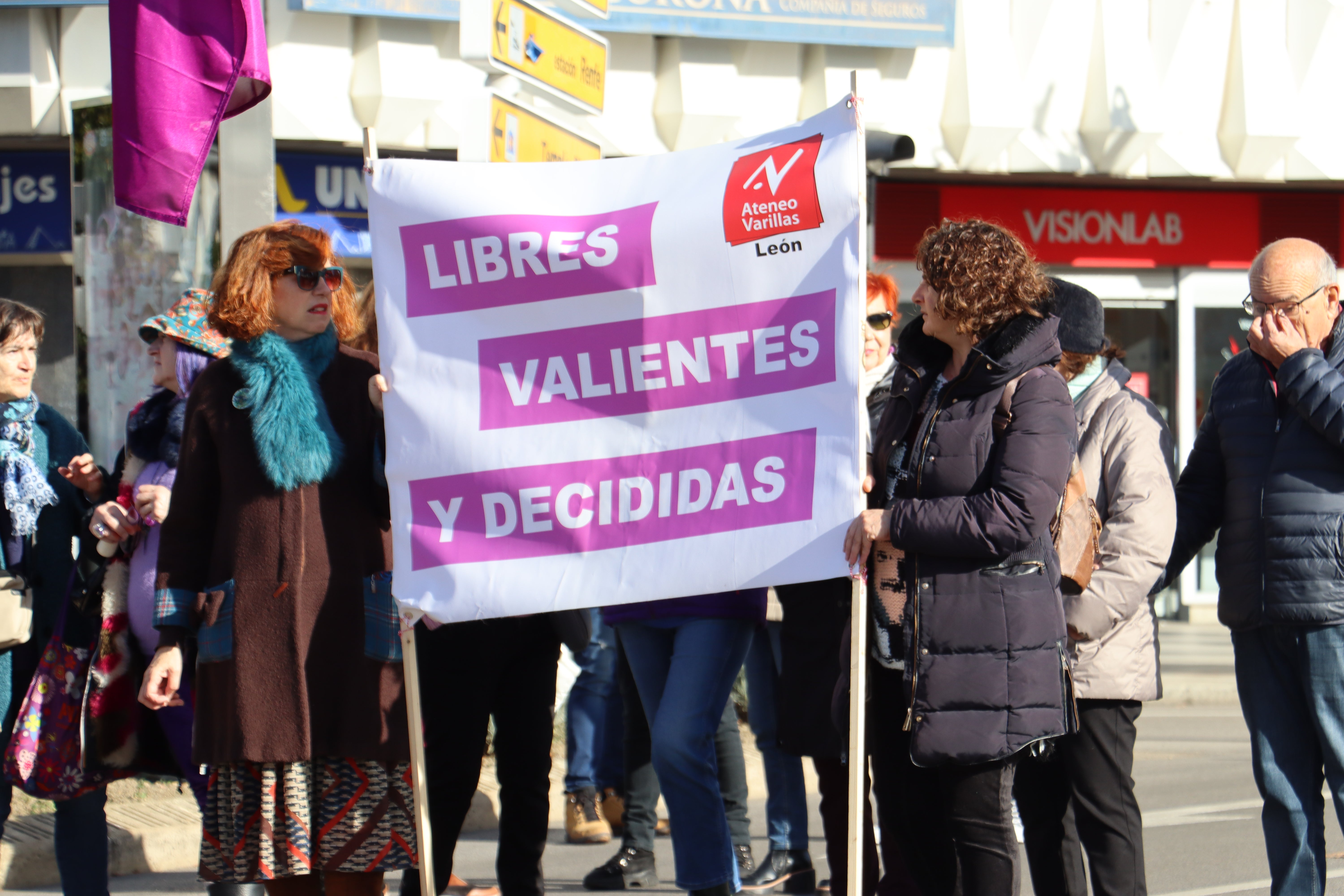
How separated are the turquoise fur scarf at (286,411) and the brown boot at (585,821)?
2923 mm

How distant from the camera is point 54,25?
9781mm

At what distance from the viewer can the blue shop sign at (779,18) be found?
10086mm

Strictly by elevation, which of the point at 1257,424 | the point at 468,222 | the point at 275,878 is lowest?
the point at 275,878

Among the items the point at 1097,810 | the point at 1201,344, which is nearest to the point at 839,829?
the point at 1097,810

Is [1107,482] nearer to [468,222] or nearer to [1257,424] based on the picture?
[1257,424]

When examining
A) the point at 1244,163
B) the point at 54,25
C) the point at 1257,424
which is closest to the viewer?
the point at 1257,424

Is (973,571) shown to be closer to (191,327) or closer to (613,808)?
(191,327)

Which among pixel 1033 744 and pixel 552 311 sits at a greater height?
pixel 552 311

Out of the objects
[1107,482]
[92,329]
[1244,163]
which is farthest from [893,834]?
[1244,163]

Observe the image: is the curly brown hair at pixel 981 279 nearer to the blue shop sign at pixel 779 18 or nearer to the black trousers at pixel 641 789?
the black trousers at pixel 641 789

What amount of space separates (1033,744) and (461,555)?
1.49 meters

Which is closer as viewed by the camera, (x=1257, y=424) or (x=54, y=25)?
(x=1257, y=424)

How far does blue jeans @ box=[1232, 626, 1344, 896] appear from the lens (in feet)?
13.0

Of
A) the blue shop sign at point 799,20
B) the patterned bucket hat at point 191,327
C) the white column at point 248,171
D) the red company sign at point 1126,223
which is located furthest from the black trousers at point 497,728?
the red company sign at point 1126,223
